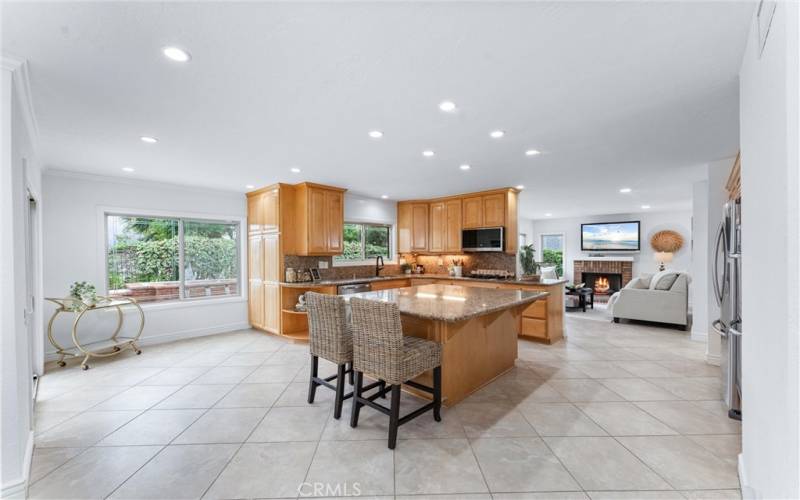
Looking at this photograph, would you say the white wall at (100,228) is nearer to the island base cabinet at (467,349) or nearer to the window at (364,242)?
the window at (364,242)

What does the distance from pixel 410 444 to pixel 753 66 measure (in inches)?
111

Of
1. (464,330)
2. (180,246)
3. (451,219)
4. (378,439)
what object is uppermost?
(451,219)

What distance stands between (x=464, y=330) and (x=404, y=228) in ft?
13.5

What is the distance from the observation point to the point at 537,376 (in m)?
3.50

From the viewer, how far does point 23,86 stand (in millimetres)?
1998

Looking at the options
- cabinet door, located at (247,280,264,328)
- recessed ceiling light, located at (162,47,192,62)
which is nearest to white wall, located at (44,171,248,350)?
cabinet door, located at (247,280,264,328)

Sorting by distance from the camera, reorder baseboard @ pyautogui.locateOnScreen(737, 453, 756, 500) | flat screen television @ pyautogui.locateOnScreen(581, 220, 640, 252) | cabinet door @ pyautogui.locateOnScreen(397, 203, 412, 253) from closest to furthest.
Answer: baseboard @ pyautogui.locateOnScreen(737, 453, 756, 500) < cabinet door @ pyautogui.locateOnScreen(397, 203, 412, 253) < flat screen television @ pyautogui.locateOnScreen(581, 220, 640, 252)

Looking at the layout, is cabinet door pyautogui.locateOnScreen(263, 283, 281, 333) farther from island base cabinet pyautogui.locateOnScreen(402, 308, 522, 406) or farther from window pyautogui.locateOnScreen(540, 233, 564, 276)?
window pyautogui.locateOnScreen(540, 233, 564, 276)

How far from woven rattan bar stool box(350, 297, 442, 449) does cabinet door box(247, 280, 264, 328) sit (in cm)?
345

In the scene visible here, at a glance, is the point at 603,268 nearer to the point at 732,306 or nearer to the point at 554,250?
the point at 554,250

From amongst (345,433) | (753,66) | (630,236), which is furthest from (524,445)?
(630,236)

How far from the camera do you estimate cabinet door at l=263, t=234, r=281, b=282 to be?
201 inches

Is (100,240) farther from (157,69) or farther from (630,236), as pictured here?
(630,236)

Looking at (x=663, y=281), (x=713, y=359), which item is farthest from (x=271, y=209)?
(x=663, y=281)
